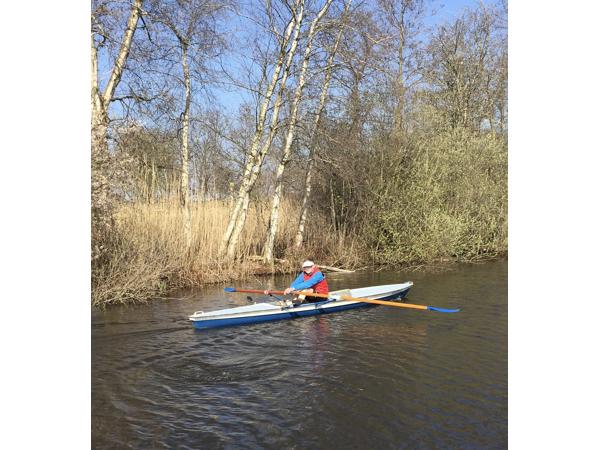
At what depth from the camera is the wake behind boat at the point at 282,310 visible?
8.76 meters

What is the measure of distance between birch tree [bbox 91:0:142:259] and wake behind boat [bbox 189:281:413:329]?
2.48m

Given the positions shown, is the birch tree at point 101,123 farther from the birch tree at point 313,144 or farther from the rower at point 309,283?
the birch tree at point 313,144

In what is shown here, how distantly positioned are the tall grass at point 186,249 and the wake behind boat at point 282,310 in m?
2.27

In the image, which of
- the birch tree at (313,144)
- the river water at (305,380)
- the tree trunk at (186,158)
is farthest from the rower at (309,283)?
the birch tree at (313,144)

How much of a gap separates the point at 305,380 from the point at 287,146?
930cm

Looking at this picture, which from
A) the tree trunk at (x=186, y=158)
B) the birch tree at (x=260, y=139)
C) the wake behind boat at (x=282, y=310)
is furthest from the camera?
the birch tree at (x=260, y=139)

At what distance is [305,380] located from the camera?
6477 mm

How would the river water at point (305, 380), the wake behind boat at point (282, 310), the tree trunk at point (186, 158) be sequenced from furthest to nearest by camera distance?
1. the tree trunk at point (186, 158)
2. the wake behind boat at point (282, 310)
3. the river water at point (305, 380)

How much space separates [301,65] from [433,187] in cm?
531

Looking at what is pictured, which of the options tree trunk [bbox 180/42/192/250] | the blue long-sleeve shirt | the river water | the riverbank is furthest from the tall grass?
the blue long-sleeve shirt

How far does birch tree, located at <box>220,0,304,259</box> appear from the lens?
13703mm
